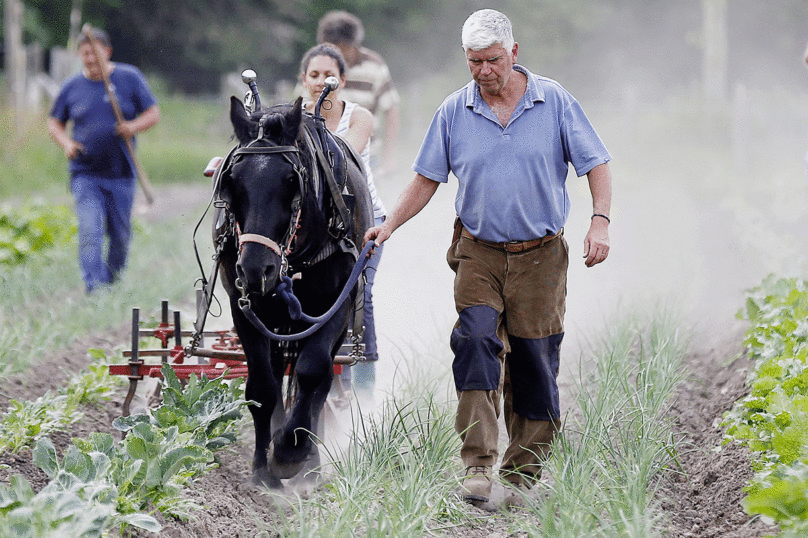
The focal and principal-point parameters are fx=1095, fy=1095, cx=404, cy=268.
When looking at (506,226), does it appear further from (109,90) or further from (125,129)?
(109,90)

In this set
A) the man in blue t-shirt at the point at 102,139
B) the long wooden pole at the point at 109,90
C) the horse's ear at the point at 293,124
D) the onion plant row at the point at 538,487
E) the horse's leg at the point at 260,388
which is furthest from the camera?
the man in blue t-shirt at the point at 102,139

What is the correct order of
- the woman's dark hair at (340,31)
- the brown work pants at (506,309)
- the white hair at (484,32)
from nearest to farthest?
1. the white hair at (484,32)
2. the brown work pants at (506,309)
3. the woman's dark hair at (340,31)

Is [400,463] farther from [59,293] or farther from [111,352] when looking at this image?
[59,293]

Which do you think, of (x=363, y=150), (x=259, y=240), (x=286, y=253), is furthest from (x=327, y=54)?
(x=259, y=240)

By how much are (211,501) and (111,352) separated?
9.55 feet

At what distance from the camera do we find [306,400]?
4.59 metres

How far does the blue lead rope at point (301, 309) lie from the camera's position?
14.3ft

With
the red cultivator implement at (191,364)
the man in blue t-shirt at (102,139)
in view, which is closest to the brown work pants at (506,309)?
the red cultivator implement at (191,364)

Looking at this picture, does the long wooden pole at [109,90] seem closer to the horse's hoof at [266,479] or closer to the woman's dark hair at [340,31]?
the woman's dark hair at [340,31]

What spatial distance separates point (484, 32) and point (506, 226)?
2.49ft

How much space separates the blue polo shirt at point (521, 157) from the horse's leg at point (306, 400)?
2.66 feet

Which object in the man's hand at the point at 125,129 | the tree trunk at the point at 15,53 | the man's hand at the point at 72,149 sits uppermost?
the tree trunk at the point at 15,53

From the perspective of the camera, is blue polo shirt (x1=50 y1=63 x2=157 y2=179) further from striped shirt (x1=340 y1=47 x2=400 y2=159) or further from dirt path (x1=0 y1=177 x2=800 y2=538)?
striped shirt (x1=340 y1=47 x2=400 y2=159)

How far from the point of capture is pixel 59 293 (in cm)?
852
